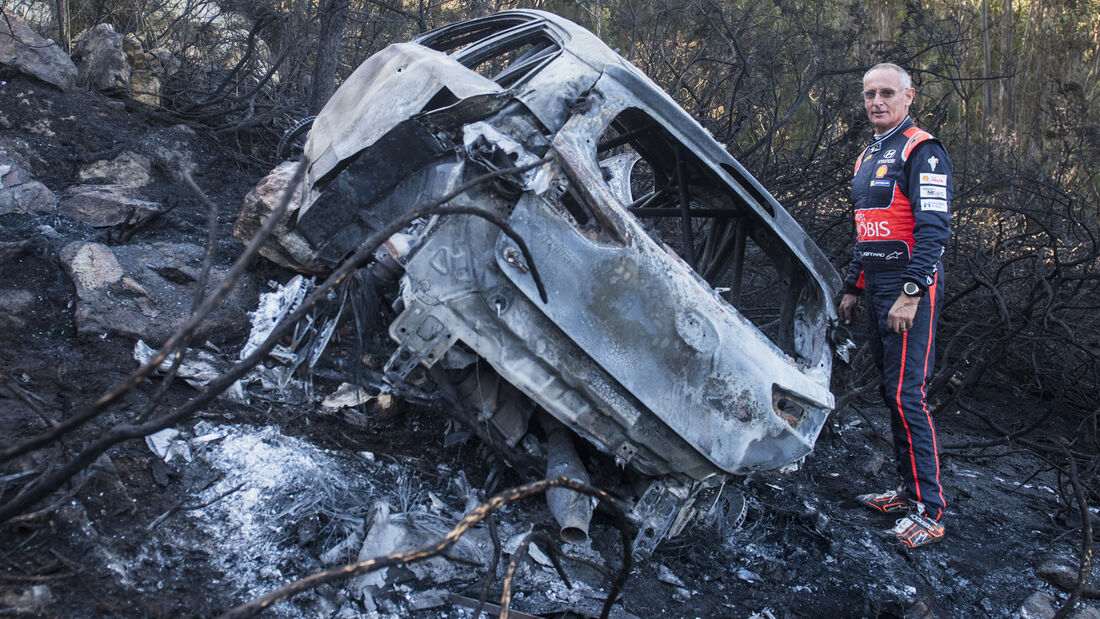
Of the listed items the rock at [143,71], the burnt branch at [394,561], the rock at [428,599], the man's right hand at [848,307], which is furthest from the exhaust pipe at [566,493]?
the rock at [143,71]

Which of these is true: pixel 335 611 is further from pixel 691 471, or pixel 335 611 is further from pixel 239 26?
pixel 239 26

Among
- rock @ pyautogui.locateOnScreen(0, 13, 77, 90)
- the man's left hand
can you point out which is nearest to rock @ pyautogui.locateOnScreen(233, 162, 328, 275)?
rock @ pyautogui.locateOnScreen(0, 13, 77, 90)

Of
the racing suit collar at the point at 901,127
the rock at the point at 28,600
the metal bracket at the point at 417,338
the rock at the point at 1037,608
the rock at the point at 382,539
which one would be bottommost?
the rock at the point at 28,600

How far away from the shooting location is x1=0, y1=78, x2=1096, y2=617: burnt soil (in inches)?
96.8

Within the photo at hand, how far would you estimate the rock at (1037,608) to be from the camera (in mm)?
3205

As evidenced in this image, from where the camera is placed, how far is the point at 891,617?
3020 mm

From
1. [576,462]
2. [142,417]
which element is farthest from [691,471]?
[142,417]

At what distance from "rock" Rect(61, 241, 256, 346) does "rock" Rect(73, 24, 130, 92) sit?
102 inches

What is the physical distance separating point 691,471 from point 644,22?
6807 mm

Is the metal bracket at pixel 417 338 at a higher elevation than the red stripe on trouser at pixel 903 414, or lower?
lower

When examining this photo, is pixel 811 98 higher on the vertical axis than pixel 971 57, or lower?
lower

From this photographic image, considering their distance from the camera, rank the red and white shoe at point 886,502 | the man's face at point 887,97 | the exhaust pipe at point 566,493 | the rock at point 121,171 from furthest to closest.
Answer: the rock at point 121,171, the red and white shoe at point 886,502, the man's face at point 887,97, the exhaust pipe at point 566,493

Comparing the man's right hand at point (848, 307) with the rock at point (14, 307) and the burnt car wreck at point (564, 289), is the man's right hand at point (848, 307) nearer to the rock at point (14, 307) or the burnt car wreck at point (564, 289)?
the burnt car wreck at point (564, 289)

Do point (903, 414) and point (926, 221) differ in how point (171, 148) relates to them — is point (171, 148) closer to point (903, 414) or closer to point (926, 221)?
point (926, 221)
